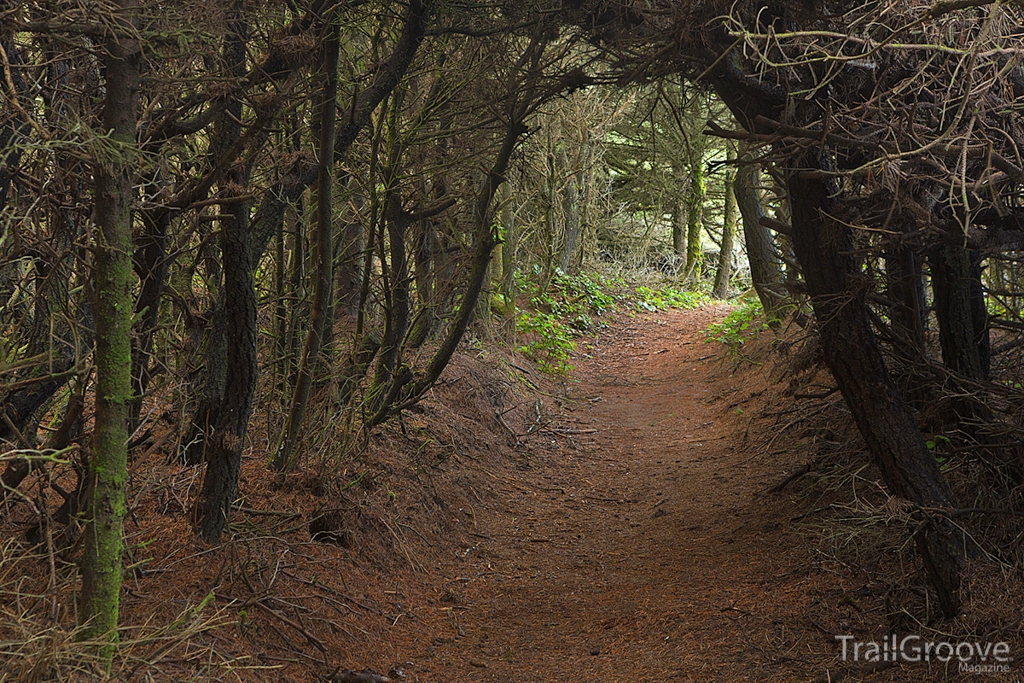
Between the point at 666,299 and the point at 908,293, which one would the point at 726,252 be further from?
the point at 908,293

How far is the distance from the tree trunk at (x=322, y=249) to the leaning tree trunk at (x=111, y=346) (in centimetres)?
227

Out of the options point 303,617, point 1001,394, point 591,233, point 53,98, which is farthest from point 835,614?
point 591,233

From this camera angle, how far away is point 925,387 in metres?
6.69

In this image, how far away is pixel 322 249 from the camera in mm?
6512

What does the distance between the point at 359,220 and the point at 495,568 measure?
11.6 ft

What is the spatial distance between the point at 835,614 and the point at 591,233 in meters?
16.0

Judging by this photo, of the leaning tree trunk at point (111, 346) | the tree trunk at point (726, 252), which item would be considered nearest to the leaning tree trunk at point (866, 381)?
Result: the leaning tree trunk at point (111, 346)

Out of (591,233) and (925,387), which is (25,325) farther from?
(591,233)

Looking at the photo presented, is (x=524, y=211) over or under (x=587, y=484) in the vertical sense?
over

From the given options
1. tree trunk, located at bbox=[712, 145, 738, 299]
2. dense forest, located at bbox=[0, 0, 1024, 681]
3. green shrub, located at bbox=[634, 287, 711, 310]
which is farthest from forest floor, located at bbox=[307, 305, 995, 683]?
tree trunk, located at bbox=[712, 145, 738, 299]

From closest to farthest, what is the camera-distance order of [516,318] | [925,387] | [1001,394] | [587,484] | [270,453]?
[1001,394]
[925,387]
[270,453]
[587,484]
[516,318]

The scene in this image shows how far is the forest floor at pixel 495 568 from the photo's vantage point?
4914 mm

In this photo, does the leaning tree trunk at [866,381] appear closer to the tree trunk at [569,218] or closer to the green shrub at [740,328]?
the green shrub at [740,328]

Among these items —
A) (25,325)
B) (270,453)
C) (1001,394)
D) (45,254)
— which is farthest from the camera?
(270,453)
